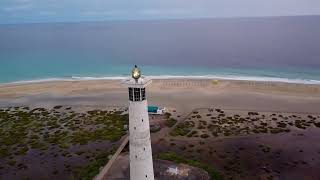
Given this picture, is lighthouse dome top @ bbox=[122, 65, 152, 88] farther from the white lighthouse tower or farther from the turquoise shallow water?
the turquoise shallow water

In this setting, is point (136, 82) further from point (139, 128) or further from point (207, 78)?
point (207, 78)

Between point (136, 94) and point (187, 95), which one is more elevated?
Answer: point (136, 94)

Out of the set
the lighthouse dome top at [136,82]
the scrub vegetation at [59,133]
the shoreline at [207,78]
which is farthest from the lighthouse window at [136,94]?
the shoreline at [207,78]

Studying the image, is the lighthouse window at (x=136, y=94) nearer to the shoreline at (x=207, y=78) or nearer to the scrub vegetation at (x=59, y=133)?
the scrub vegetation at (x=59, y=133)

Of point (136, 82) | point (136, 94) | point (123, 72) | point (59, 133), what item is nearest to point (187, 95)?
point (59, 133)

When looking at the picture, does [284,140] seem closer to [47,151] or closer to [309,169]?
[309,169]

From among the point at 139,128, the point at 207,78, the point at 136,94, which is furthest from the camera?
the point at 207,78

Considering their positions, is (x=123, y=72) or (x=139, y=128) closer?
(x=139, y=128)

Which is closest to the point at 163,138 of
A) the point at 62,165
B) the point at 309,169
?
the point at 62,165
